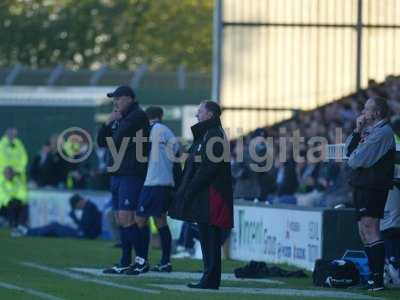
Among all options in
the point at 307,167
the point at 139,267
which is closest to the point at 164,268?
the point at 139,267

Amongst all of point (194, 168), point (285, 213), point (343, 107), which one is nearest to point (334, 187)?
point (285, 213)

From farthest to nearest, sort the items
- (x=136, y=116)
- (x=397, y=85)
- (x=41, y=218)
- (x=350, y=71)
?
(x=350, y=71)
(x=41, y=218)
(x=397, y=85)
(x=136, y=116)

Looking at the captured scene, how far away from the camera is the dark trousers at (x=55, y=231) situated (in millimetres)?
27844

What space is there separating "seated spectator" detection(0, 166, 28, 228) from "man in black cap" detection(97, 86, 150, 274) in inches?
453

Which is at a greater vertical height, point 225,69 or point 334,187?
point 225,69

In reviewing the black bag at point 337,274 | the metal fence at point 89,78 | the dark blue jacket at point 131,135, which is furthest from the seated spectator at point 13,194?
the black bag at point 337,274

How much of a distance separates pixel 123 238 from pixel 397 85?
1158 centimetres

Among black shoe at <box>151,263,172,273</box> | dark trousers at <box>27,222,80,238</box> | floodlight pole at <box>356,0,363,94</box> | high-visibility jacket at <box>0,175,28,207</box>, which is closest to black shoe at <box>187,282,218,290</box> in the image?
black shoe at <box>151,263,172,273</box>

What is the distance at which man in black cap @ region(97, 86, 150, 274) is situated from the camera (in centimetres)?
1800

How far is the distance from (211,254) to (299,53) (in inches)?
676

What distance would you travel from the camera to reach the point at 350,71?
33.0 m

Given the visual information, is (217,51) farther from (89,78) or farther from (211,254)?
(211,254)

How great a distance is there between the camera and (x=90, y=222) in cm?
2791

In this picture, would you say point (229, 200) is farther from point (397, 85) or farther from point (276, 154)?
point (397, 85)
